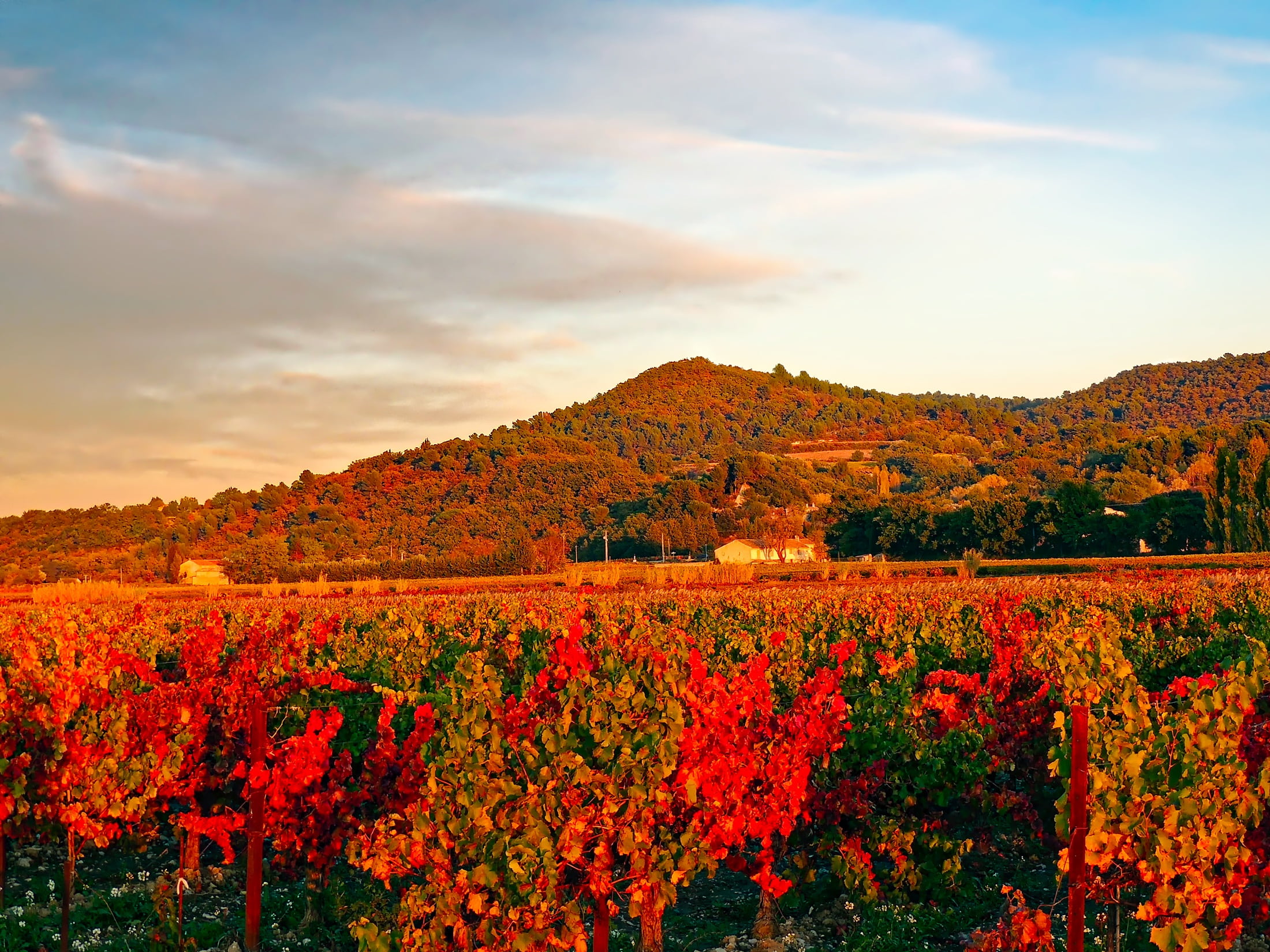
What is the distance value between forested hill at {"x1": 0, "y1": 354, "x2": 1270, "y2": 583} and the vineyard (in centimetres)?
6216

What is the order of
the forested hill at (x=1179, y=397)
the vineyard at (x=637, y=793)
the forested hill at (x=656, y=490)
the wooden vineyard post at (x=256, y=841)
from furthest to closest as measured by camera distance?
the forested hill at (x=1179, y=397), the forested hill at (x=656, y=490), the wooden vineyard post at (x=256, y=841), the vineyard at (x=637, y=793)

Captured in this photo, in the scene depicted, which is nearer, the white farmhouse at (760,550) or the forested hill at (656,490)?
the forested hill at (656,490)

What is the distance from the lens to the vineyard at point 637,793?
190 inches

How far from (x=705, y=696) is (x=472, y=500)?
123 metres

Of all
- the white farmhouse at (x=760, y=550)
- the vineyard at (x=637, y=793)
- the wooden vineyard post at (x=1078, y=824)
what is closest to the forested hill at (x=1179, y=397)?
the white farmhouse at (x=760, y=550)

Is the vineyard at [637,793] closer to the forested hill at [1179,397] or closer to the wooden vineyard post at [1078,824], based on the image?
the wooden vineyard post at [1078,824]

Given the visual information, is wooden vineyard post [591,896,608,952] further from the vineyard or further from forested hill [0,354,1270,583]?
forested hill [0,354,1270,583]

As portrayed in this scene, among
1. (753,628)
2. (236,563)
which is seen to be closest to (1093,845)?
(753,628)

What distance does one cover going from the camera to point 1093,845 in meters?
4.53

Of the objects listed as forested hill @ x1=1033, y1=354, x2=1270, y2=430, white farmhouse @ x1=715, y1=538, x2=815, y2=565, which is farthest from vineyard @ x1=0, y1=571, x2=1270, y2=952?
forested hill @ x1=1033, y1=354, x2=1270, y2=430

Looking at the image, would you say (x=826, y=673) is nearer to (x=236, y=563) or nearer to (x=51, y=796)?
(x=51, y=796)

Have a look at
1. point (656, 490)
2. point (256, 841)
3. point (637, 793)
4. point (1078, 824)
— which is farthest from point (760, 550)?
point (1078, 824)

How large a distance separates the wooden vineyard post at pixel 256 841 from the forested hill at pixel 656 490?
6562 cm

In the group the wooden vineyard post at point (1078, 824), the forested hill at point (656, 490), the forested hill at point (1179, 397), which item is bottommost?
the wooden vineyard post at point (1078, 824)
